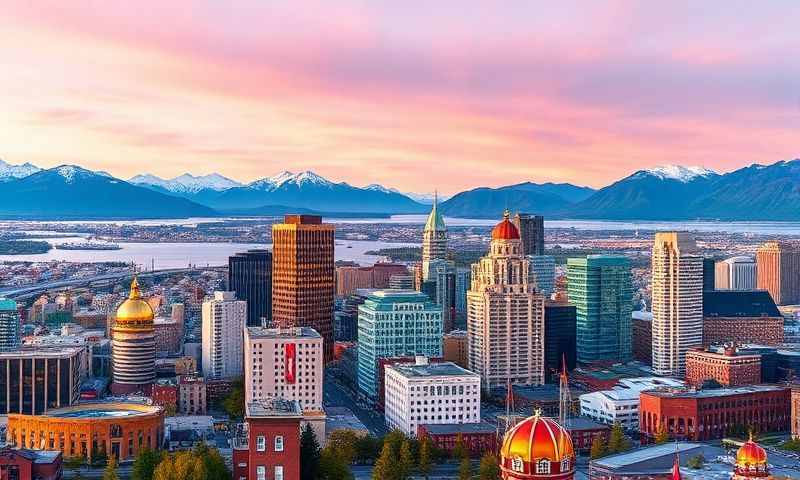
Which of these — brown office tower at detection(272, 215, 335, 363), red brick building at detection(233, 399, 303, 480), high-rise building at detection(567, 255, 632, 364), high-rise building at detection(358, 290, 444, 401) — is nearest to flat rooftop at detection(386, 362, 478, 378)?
high-rise building at detection(358, 290, 444, 401)

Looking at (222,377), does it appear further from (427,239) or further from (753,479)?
(753,479)

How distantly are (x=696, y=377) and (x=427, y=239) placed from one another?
157ft

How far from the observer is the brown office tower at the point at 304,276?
309 ft

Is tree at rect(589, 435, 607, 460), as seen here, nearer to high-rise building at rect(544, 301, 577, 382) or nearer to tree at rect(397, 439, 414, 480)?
tree at rect(397, 439, 414, 480)

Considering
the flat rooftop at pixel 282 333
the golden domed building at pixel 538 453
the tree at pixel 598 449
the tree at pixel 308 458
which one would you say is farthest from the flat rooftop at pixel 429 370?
the golden domed building at pixel 538 453

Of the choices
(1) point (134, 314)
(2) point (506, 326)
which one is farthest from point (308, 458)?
(2) point (506, 326)

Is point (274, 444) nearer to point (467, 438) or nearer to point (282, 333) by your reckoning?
point (467, 438)

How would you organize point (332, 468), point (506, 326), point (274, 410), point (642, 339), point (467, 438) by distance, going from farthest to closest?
point (642, 339)
point (506, 326)
point (467, 438)
point (332, 468)
point (274, 410)

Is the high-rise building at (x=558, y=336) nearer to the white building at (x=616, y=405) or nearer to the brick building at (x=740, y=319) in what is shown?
the brick building at (x=740, y=319)

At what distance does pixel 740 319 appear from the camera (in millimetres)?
97938

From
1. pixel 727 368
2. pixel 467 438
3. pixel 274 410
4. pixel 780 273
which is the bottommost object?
pixel 467 438

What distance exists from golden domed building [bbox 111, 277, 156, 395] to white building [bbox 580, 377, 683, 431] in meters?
28.4

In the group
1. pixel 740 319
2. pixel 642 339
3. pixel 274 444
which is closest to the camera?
pixel 274 444

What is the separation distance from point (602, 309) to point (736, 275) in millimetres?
59431
